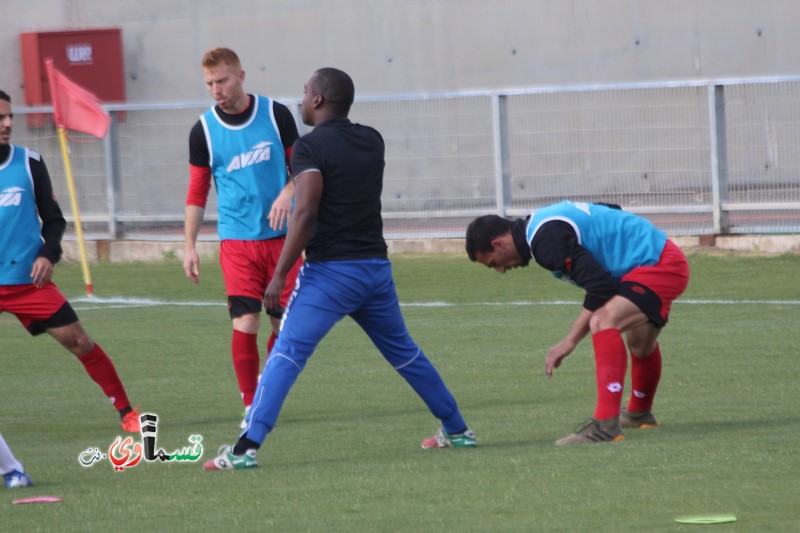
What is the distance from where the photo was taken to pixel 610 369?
25.5ft

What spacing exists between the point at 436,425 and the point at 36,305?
2.34 meters

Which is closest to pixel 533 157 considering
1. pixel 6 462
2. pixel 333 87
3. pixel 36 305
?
pixel 36 305

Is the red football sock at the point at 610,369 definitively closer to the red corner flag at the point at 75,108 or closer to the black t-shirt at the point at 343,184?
the black t-shirt at the point at 343,184

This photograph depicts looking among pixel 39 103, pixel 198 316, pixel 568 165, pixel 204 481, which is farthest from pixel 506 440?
pixel 39 103

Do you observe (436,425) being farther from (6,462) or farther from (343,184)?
(6,462)

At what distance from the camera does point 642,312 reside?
7.91m

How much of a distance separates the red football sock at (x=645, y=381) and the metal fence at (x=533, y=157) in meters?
9.57

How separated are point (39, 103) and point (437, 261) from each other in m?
9.24

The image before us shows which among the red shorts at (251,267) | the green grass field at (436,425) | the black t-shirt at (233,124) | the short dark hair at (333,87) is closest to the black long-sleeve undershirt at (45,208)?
the black t-shirt at (233,124)

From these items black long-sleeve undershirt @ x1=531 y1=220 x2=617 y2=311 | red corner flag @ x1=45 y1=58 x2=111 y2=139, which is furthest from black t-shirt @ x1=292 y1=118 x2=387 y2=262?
red corner flag @ x1=45 y1=58 x2=111 y2=139

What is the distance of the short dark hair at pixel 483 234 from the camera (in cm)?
748

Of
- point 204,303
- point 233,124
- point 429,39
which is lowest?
point 204,303

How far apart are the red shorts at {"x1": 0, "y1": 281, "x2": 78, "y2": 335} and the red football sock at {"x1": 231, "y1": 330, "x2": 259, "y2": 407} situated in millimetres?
961

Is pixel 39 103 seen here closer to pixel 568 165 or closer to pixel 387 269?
pixel 568 165
